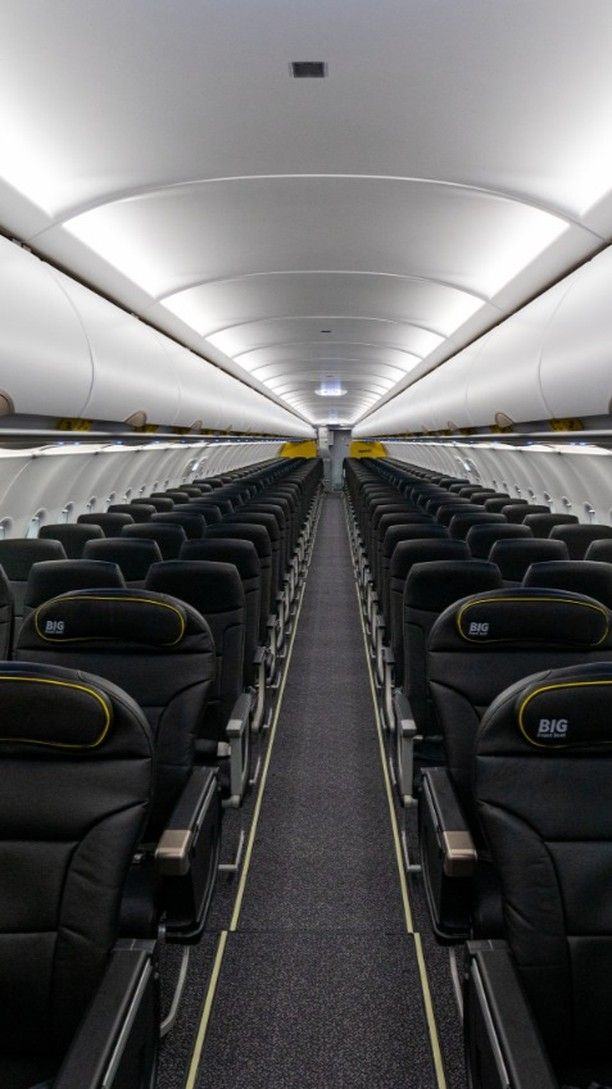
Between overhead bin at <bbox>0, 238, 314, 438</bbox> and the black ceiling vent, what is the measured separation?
1.66 metres

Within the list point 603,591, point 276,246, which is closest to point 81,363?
point 276,246

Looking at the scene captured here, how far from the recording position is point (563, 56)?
10.6ft

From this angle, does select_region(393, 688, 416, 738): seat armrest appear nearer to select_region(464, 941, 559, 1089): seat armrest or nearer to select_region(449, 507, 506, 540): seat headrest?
select_region(464, 941, 559, 1089): seat armrest

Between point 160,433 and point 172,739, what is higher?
point 160,433

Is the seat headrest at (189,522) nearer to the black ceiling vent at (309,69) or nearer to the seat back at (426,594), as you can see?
the seat back at (426,594)

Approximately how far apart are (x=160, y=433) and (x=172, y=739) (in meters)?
5.81

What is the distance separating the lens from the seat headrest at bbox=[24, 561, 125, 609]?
396cm

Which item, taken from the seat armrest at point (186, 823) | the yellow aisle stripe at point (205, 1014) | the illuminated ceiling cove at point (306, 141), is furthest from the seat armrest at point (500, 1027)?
the illuminated ceiling cove at point (306, 141)

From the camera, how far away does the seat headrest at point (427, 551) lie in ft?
16.8

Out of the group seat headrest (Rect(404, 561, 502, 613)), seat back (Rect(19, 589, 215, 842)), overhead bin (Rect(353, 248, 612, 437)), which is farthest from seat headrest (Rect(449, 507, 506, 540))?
seat back (Rect(19, 589, 215, 842))

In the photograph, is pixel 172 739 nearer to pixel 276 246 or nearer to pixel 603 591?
pixel 603 591

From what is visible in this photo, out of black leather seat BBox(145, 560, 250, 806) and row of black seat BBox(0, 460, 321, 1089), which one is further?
black leather seat BBox(145, 560, 250, 806)

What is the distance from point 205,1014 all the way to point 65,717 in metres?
1.65

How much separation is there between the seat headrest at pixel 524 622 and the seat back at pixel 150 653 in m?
1.06
